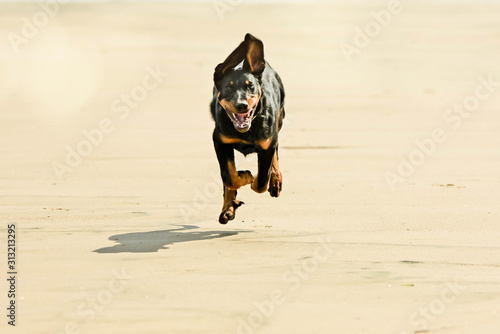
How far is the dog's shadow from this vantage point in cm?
645

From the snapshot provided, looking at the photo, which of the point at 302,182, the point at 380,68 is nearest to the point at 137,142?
the point at 302,182

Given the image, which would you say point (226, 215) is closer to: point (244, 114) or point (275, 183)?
point (275, 183)

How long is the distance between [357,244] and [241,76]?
4.85 ft

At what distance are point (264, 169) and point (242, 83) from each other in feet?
2.64

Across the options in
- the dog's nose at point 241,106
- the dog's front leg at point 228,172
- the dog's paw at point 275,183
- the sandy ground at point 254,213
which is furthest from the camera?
the dog's paw at point 275,183

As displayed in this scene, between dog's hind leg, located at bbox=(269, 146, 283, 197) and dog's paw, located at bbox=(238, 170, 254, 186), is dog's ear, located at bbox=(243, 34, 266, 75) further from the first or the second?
dog's hind leg, located at bbox=(269, 146, 283, 197)

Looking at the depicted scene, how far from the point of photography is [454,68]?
25.2 m

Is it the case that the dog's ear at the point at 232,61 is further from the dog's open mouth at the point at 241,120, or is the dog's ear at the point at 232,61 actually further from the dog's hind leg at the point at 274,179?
the dog's hind leg at the point at 274,179

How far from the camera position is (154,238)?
6.87 metres

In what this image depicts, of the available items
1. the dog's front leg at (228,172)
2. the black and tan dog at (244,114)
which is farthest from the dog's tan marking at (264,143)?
the dog's front leg at (228,172)

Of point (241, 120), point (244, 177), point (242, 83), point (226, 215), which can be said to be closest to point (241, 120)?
point (241, 120)

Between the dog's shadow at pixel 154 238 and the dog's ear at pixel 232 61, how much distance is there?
1242 millimetres

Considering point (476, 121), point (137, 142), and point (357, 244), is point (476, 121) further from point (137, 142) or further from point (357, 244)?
point (357, 244)

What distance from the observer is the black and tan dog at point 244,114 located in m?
6.39
